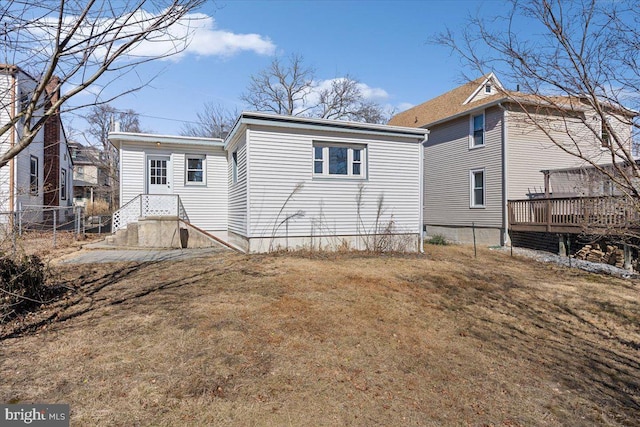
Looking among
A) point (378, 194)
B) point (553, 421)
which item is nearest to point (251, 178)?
point (378, 194)

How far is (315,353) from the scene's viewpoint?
385cm

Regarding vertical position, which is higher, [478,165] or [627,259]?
[478,165]

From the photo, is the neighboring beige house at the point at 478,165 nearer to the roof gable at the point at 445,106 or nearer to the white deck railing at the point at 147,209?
the roof gable at the point at 445,106

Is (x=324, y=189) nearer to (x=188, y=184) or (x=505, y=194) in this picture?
(x=188, y=184)

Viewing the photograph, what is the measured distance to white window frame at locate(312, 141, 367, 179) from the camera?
10.4 m

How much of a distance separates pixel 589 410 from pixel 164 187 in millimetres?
12315

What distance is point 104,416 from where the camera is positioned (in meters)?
2.60

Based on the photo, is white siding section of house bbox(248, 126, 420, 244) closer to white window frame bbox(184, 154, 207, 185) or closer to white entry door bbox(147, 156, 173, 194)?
white window frame bbox(184, 154, 207, 185)

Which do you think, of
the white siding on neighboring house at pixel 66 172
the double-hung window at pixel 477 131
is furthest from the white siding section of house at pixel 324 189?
the white siding on neighboring house at pixel 66 172

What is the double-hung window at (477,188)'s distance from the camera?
1591cm

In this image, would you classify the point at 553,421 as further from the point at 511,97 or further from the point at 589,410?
the point at 511,97

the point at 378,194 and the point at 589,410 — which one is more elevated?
the point at 378,194

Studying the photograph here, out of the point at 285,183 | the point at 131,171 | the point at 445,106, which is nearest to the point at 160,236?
the point at 131,171

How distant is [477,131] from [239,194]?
11.4 m
